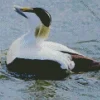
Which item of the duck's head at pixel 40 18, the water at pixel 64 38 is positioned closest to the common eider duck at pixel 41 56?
the duck's head at pixel 40 18

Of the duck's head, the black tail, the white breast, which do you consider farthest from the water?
the duck's head

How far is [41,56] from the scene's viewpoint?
26.9 ft

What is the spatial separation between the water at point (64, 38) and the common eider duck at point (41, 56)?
0.13 meters

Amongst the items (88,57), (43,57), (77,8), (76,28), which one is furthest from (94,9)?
(43,57)

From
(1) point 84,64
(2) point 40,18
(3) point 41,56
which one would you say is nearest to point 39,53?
(3) point 41,56

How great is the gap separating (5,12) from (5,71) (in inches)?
103

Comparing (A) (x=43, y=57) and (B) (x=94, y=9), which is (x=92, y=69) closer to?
(A) (x=43, y=57)

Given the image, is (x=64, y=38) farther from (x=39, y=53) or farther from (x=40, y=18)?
(x=39, y=53)

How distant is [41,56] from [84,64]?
2.21 ft

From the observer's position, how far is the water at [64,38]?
7.87 m

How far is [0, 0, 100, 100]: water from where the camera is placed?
787 centimetres

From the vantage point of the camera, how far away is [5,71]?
8516 millimetres

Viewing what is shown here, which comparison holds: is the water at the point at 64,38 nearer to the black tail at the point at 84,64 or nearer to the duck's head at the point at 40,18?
the black tail at the point at 84,64

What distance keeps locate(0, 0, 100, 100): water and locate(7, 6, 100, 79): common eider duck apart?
0.13m
